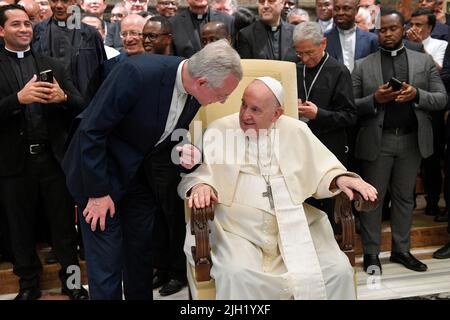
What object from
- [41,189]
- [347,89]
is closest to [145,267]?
[41,189]

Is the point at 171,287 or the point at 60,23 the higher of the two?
the point at 60,23

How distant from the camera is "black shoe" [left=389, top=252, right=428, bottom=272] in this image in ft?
13.5

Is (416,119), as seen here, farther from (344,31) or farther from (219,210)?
(219,210)

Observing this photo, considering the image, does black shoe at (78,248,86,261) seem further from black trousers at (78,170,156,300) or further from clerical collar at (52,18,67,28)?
clerical collar at (52,18,67,28)

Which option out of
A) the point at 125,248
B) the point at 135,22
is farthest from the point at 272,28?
the point at 125,248

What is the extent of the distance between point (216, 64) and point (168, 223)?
1.71 metres

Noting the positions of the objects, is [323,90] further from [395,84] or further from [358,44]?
[358,44]

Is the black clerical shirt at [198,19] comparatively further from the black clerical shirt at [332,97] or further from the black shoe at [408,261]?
the black shoe at [408,261]

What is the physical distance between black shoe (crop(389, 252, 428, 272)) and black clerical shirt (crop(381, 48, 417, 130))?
0.99 meters

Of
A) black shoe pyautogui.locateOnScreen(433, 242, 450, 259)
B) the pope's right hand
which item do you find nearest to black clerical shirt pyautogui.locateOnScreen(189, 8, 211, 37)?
the pope's right hand

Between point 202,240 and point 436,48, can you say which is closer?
point 202,240

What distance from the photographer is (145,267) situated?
9.43 ft

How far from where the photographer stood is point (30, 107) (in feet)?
11.5

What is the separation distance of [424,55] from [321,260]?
2.13 m
